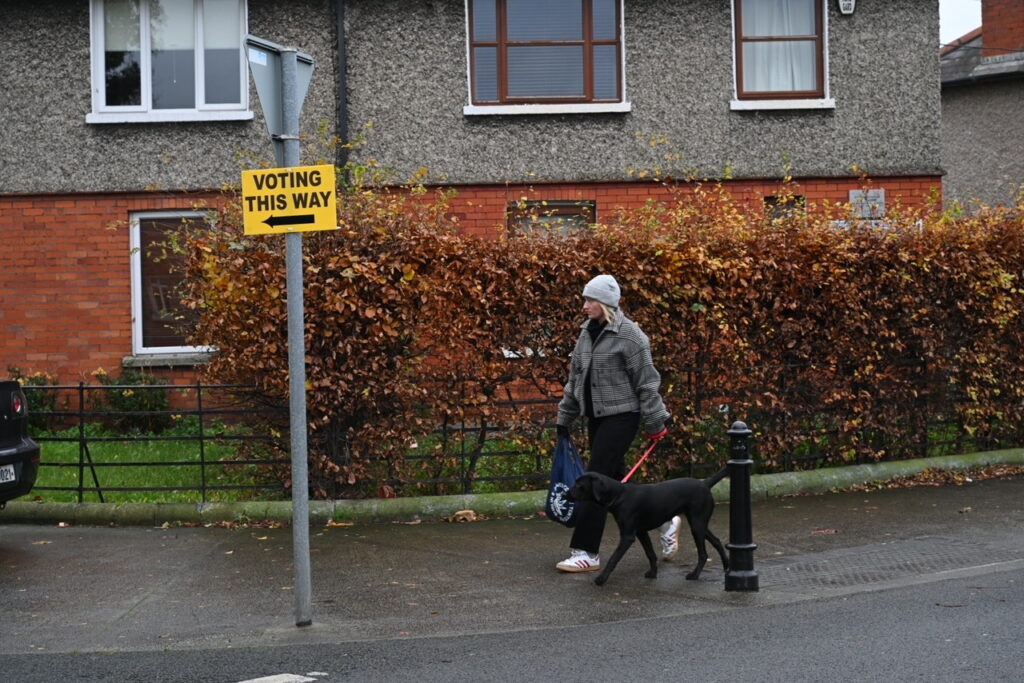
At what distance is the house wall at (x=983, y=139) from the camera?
25.4 meters

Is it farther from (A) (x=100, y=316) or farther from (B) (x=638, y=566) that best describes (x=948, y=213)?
(A) (x=100, y=316)

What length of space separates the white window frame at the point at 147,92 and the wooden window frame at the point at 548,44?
9.32 feet

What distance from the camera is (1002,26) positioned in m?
27.1

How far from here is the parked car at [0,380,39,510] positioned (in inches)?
350

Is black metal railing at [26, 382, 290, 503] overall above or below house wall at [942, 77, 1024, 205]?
below

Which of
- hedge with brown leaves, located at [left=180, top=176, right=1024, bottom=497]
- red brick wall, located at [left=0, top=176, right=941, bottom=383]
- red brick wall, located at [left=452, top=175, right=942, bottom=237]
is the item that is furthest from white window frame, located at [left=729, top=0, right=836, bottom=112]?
hedge with brown leaves, located at [left=180, top=176, right=1024, bottom=497]

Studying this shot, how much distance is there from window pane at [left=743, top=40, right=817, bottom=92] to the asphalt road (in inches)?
325

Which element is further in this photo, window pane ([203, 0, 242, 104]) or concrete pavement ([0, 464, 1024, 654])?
window pane ([203, 0, 242, 104])

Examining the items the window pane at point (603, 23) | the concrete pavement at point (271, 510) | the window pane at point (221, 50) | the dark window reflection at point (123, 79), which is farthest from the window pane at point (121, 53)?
the concrete pavement at point (271, 510)

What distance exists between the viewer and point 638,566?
838 centimetres

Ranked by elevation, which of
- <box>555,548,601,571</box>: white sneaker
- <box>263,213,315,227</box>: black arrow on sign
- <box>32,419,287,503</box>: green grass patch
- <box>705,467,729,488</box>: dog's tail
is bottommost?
<box>555,548,601,571</box>: white sneaker

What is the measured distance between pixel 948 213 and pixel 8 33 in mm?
11477

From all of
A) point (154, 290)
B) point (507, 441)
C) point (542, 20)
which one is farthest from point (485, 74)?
point (507, 441)

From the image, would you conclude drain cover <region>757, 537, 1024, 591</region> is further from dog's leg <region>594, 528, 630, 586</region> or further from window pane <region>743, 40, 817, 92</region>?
window pane <region>743, 40, 817, 92</region>
